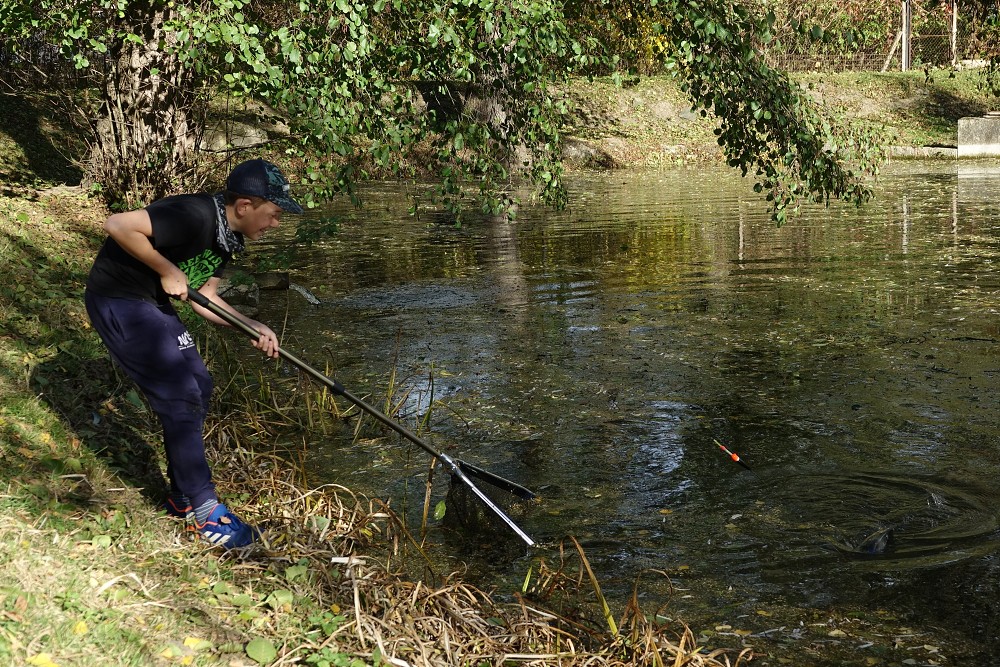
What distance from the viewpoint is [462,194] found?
7812 millimetres

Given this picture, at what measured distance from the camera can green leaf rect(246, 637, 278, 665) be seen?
3848mm

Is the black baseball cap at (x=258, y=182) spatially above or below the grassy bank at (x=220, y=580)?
above

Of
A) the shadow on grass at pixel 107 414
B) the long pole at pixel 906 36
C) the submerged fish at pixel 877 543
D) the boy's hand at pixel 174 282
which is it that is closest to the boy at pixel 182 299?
the boy's hand at pixel 174 282

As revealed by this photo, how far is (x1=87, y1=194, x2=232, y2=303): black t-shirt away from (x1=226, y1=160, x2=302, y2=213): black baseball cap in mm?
138

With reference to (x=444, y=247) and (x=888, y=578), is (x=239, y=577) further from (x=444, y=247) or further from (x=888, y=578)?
(x=444, y=247)

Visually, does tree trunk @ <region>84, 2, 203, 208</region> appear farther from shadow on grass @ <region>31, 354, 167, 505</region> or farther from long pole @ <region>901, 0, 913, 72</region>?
long pole @ <region>901, 0, 913, 72</region>

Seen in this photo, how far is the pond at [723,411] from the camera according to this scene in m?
4.97

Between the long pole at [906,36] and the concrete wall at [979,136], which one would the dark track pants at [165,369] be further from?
the long pole at [906,36]

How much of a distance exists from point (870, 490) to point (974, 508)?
54 cm

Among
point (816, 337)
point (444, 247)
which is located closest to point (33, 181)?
point (444, 247)

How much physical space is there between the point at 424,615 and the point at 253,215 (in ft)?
6.17

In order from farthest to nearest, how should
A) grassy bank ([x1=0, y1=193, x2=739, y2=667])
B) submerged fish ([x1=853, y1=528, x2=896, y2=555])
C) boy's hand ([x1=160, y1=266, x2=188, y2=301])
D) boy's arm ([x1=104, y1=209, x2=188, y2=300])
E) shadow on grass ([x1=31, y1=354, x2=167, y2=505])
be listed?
shadow on grass ([x1=31, y1=354, x2=167, y2=505]), submerged fish ([x1=853, y1=528, x2=896, y2=555]), boy's hand ([x1=160, y1=266, x2=188, y2=301]), boy's arm ([x1=104, y1=209, x2=188, y2=300]), grassy bank ([x1=0, y1=193, x2=739, y2=667])

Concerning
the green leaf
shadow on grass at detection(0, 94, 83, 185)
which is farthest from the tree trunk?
the green leaf

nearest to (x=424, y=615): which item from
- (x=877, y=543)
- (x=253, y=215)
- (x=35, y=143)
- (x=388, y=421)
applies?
(x=388, y=421)
